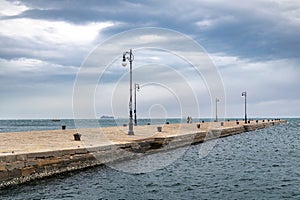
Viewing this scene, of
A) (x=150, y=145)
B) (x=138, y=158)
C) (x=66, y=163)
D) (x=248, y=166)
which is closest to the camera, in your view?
(x=66, y=163)

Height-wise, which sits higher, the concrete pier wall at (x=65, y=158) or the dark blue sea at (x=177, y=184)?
the concrete pier wall at (x=65, y=158)

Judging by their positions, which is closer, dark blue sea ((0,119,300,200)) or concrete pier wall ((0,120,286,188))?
dark blue sea ((0,119,300,200))

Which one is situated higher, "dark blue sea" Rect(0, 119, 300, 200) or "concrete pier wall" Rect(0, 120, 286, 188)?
"concrete pier wall" Rect(0, 120, 286, 188)

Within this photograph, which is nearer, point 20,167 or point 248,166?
point 20,167

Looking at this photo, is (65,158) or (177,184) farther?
(65,158)

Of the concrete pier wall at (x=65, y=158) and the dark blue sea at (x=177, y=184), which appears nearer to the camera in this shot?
the dark blue sea at (x=177, y=184)

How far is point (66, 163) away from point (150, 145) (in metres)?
11.8

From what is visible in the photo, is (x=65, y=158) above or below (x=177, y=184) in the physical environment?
above

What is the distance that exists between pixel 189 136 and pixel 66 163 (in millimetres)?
22965

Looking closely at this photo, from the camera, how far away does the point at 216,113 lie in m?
95.8

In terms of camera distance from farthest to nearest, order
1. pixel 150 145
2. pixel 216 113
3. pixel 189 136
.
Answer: pixel 216 113 < pixel 189 136 < pixel 150 145

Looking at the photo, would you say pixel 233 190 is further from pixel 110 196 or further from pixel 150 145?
pixel 150 145

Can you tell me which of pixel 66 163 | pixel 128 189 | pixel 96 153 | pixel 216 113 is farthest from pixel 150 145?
pixel 216 113

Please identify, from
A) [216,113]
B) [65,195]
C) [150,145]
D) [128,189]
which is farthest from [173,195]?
[216,113]
